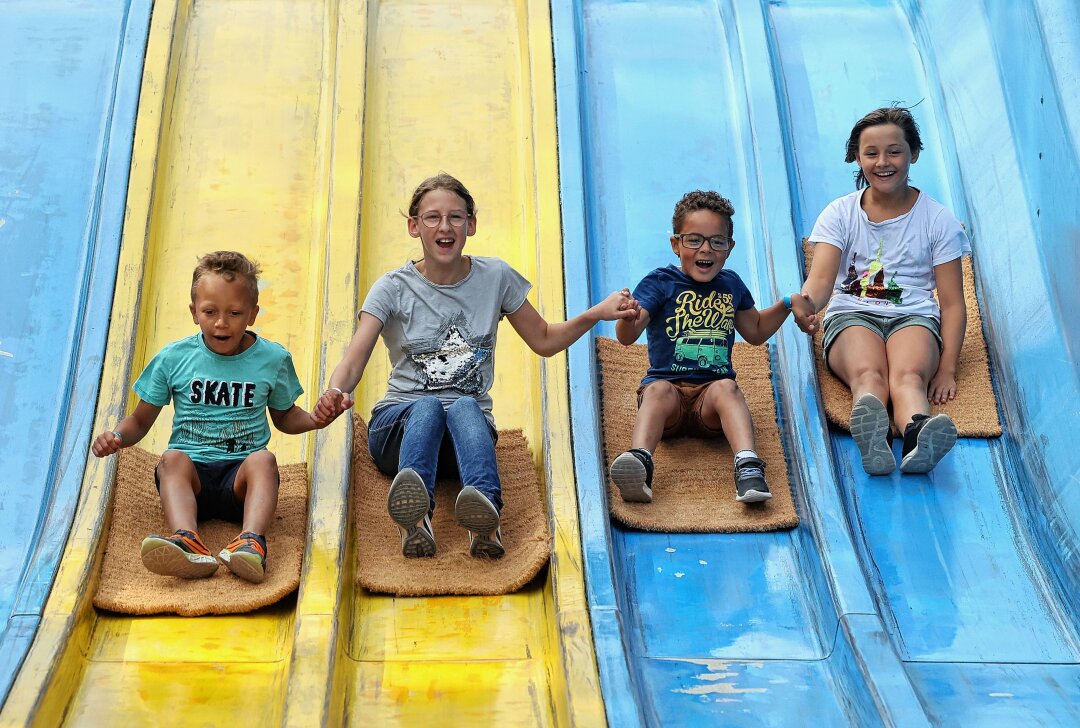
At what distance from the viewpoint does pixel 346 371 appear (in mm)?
2602

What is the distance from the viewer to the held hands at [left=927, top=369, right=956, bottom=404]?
9.80ft

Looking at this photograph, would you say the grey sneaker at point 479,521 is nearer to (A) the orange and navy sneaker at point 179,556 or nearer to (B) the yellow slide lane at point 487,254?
(B) the yellow slide lane at point 487,254

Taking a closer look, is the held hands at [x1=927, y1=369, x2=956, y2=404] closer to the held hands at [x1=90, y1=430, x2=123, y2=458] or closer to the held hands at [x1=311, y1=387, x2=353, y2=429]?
the held hands at [x1=311, y1=387, x2=353, y2=429]

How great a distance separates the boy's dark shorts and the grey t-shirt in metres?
0.35

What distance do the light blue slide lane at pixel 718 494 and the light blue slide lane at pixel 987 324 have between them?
0.37 feet

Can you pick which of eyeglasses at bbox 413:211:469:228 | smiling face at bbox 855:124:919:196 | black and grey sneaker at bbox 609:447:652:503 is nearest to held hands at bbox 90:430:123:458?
Result: eyeglasses at bbox 413:211:469:228

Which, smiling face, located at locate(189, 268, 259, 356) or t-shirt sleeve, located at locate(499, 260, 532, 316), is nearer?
smiling face, located at locate(189, 268, 259, 356)

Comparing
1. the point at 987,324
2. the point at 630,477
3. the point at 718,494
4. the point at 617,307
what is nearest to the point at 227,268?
the point at 617,307

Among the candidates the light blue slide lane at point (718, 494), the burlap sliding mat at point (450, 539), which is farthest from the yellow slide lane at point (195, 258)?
the light blue slide lane at point (718, 494)

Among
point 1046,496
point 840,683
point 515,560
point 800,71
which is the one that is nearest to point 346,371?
point 515,560

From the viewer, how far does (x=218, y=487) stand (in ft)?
8.66

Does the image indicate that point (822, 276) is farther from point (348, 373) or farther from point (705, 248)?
point (348, 373)

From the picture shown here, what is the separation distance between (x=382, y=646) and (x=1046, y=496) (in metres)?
1.48

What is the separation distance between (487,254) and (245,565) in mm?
1219
